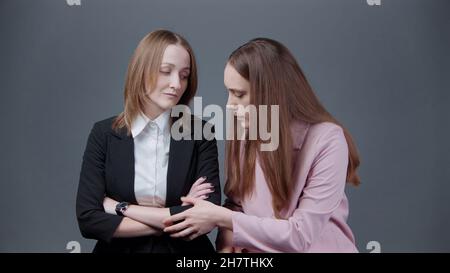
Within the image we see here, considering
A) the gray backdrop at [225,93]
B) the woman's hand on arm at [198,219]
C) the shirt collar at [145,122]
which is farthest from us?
the gray backdrop at [225,93]

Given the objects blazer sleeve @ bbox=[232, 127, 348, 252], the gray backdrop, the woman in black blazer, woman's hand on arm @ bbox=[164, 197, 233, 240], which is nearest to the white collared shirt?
the woman in black blazer

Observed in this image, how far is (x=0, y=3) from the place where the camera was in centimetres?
214

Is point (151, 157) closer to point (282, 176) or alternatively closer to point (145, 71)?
point (145, 71)

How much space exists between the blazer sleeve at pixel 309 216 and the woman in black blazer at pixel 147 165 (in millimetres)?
143

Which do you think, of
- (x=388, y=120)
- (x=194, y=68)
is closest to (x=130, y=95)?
(x=194, y=68)

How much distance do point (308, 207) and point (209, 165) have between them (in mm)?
313

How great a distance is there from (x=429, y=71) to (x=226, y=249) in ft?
3.68

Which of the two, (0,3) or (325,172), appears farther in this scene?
(0,3)

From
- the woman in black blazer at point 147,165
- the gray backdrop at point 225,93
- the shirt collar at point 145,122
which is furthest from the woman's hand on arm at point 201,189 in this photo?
the gray backdrop at point 225,93

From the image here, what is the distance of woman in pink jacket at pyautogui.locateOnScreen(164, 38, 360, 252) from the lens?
1.54 m

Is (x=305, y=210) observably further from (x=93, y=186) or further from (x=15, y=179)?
(x=15, y=179)

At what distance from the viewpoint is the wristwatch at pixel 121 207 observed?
1567mm

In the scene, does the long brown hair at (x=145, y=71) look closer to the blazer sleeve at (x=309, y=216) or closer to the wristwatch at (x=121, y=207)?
the wristwatch at (x=121, y=207)

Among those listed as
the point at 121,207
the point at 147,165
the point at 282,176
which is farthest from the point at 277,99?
the point at 121,207
